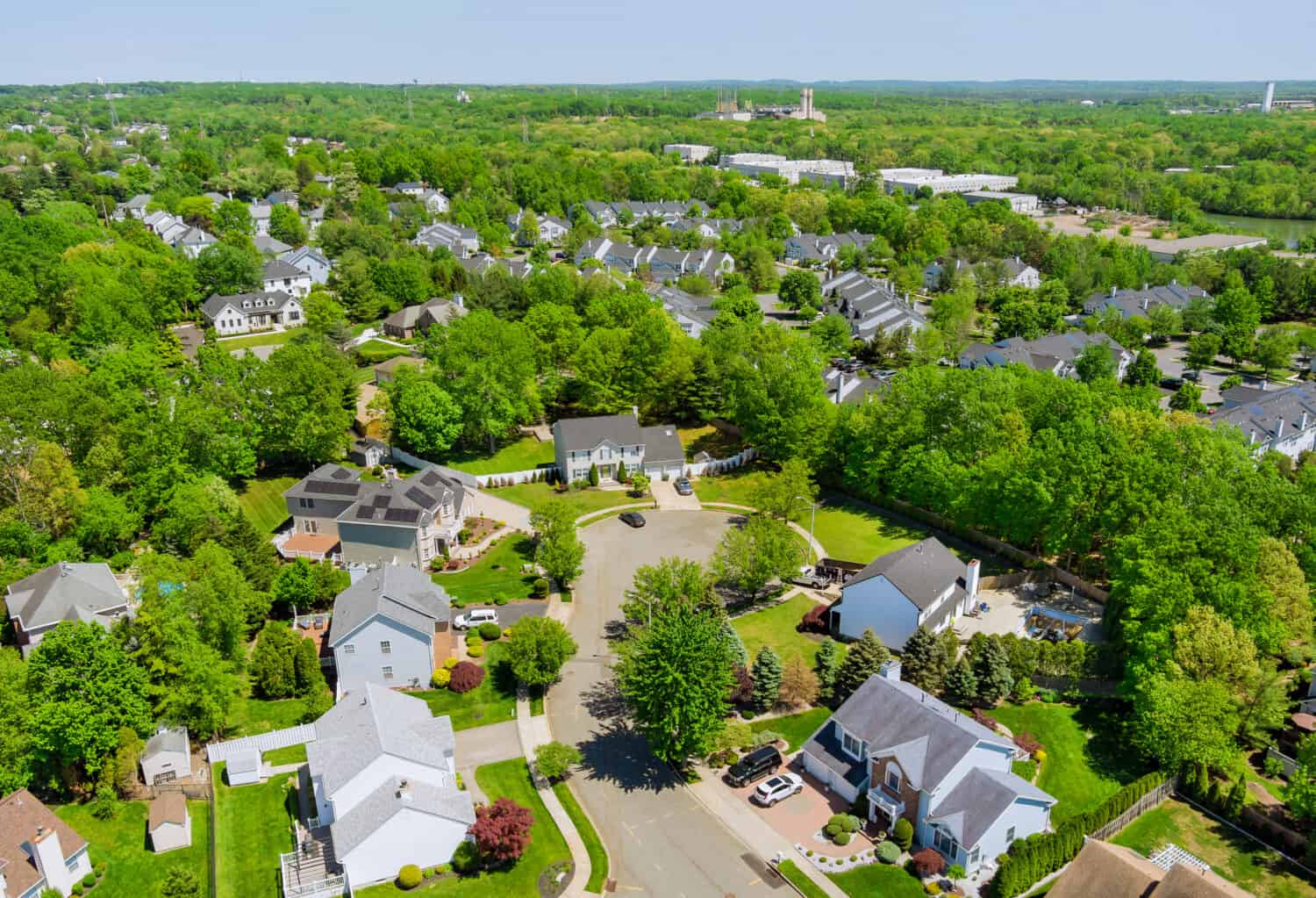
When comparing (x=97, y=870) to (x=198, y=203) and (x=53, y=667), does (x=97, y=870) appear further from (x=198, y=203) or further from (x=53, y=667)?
(x=198, y=203)

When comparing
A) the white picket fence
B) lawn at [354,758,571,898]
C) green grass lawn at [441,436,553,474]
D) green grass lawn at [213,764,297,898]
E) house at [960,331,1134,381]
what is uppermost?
house at [960,331,1134,381]

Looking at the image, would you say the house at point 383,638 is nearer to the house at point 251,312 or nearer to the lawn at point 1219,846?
the lawn at point 1219,846

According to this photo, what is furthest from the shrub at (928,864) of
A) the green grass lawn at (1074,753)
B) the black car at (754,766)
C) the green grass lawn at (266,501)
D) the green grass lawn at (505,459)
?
the green grass lawn at (266,501)

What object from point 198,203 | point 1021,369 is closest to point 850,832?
point 1021,369

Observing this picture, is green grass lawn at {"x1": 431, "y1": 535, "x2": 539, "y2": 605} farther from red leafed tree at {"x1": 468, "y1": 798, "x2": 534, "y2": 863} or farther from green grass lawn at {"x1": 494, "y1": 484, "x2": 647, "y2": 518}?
red leafed tree at {"x1": 468, "y1": 798, "x2": 534, "y2": 863}

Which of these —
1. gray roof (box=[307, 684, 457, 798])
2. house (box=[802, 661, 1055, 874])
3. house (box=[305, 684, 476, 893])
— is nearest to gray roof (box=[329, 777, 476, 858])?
house (box=[305, 684, 476, 893])

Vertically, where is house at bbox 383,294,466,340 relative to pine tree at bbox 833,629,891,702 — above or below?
above

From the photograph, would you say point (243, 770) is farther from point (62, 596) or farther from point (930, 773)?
point (930, 773)
